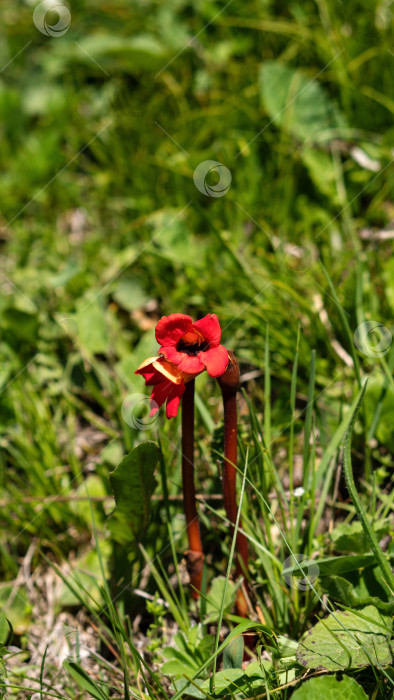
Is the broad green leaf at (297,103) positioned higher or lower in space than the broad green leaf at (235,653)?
higher

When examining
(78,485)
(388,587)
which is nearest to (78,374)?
(78,485)

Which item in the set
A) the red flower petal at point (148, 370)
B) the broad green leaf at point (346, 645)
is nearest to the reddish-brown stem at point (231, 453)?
the red flower petal at point (148, 370)

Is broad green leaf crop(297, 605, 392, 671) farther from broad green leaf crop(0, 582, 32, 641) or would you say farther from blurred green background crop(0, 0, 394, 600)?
broad green leaf crop(0, 582, 32, 641)

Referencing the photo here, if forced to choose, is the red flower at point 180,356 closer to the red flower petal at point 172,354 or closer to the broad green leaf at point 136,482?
the red flower petal at point 172,354

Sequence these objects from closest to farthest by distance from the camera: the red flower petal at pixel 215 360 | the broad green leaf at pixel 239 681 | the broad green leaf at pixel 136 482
Result: the red flower petal at pixel 215 360, the broad green leaf at pixel 239 681, the broad green leaf at pixel 136 482

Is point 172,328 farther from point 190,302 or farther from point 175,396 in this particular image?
point 190,302

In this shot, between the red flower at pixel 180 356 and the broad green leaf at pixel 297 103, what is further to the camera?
the broad green leaf at pixel 297 103

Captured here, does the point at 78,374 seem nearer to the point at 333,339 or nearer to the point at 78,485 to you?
the point at 78,485
